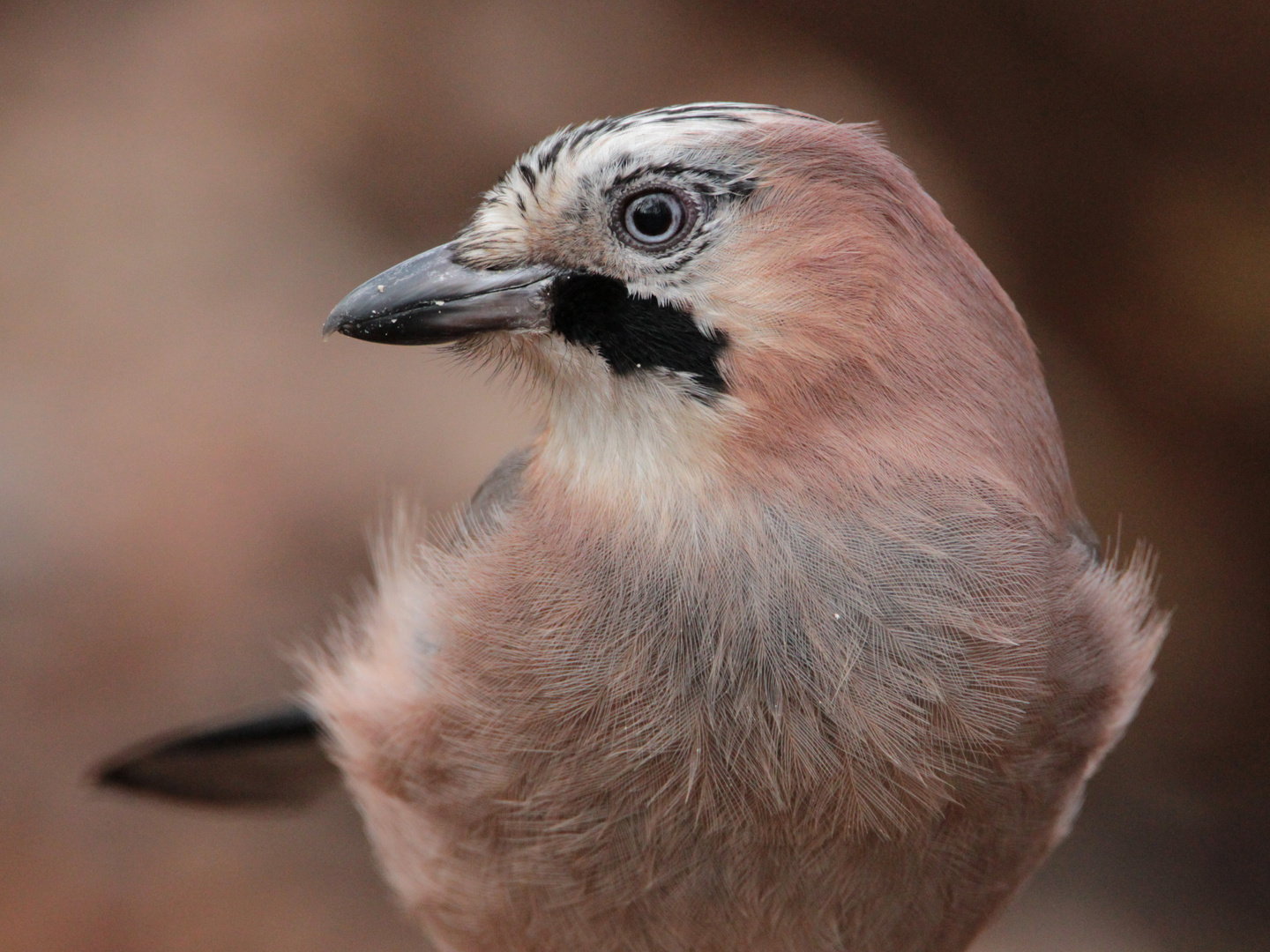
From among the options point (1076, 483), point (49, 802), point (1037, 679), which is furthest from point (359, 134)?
point (1037, 679)

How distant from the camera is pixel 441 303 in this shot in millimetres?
2141

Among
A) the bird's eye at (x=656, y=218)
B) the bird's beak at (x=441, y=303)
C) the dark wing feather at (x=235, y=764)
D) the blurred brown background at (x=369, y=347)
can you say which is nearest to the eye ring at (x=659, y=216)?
the bird's eye at (x=656, y=218)

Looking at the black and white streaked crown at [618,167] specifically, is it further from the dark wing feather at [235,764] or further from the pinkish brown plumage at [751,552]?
the dark wing feather at [235,764]

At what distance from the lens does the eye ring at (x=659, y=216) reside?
201 cm

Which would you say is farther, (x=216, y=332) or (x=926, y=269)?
(x=216, y=332)

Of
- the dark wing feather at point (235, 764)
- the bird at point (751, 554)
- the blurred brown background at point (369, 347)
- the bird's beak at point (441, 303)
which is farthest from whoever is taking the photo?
the blurred brown background at point (369, 347)

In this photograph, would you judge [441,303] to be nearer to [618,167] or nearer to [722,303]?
[618,167]

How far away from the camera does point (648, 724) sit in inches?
79.7

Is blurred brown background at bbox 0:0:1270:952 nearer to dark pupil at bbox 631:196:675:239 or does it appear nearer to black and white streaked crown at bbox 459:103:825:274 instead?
black and white streaked crown at bbox 459:103:825:274

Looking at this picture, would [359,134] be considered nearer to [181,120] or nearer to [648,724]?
[181,120]

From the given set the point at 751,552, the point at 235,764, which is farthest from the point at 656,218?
the point at 235,764

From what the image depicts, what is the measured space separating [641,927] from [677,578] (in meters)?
0.72

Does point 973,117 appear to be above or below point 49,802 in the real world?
above

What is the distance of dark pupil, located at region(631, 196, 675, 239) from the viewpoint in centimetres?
201
